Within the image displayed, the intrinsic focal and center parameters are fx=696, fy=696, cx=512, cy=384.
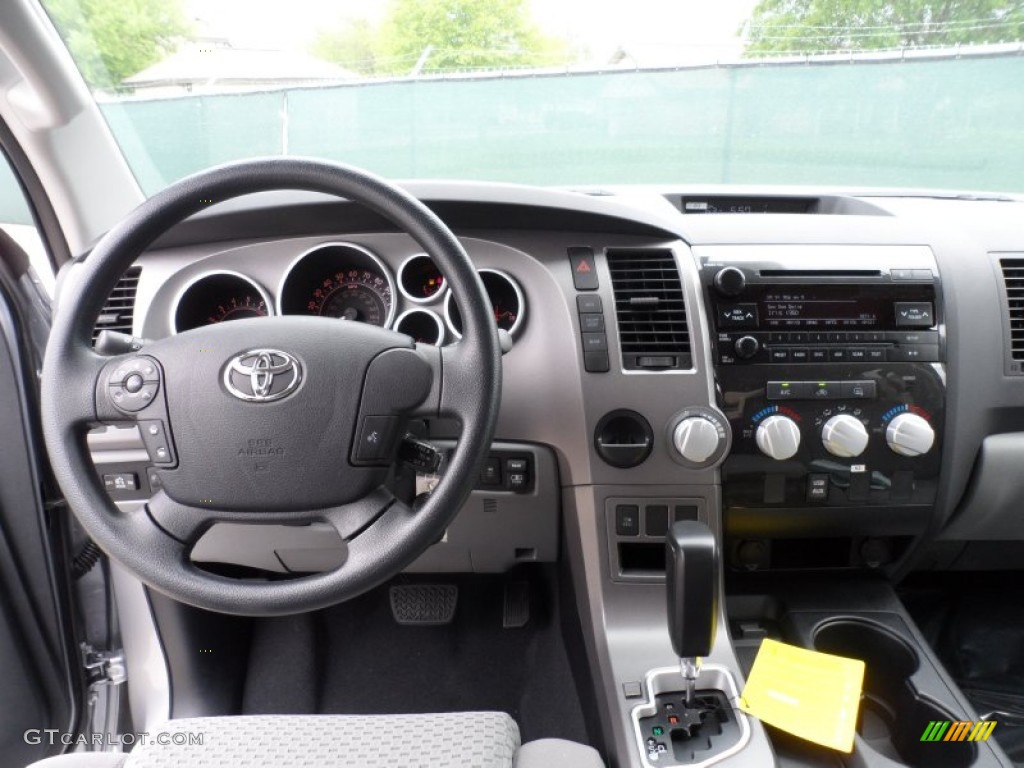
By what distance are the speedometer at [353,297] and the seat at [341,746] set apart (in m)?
0.70

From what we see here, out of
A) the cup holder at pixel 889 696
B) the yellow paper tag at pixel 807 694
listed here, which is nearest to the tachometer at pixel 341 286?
the yellow paper tag at pixel 807 694

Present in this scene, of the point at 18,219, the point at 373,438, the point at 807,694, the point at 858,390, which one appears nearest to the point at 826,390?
the point at 858,390

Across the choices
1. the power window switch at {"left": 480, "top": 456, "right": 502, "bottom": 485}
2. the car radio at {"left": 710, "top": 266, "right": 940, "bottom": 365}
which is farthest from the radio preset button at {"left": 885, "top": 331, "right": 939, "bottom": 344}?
the power window switch at {"left": 480, "top": 456, "right": 502, "bottom": 485}

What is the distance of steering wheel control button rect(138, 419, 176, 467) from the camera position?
0.96 m

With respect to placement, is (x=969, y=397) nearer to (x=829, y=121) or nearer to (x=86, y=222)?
(x=829, y=121)

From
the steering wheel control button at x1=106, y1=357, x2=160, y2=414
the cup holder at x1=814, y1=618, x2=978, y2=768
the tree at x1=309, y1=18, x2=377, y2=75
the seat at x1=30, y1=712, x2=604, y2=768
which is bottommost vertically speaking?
the cup holder at x1=814, y1=618, x2=978, y2=768

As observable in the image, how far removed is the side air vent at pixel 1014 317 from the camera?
1.37 m

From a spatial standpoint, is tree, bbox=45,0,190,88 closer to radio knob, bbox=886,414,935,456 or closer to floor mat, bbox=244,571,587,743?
floor mat, bbox=244,571,587,743

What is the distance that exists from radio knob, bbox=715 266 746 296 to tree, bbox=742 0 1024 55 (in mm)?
821

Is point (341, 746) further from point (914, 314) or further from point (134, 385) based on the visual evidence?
point (914, 314)

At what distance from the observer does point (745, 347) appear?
129 cm

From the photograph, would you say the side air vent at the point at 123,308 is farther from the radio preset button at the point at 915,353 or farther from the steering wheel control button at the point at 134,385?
the radio preset button at the point at 915,353

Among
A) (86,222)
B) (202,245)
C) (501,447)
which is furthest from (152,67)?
(501,447)

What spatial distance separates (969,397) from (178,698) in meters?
1.79
